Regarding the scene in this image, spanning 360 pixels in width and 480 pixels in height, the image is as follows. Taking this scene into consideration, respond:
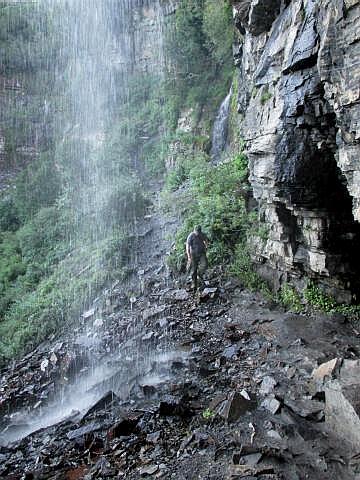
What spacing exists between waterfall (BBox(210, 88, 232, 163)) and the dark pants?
7105 mm

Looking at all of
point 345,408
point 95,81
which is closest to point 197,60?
point 95,81

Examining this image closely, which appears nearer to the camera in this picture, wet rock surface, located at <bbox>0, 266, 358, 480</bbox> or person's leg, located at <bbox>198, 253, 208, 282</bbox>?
wet rock surface, located at <bbox>0, 266, 358, 480</bbox>

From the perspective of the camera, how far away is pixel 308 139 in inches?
246

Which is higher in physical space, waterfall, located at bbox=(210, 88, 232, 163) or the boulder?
waterfall, located at bbox=(210, 88, 232, 163)

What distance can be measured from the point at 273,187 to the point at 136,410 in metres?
4.60

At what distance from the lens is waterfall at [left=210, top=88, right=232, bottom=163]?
15.9m

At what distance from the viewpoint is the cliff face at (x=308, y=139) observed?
5.04 meters

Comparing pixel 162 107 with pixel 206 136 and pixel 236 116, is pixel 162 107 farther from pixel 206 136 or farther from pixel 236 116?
pixel 236 116

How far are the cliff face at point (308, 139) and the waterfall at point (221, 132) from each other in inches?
272

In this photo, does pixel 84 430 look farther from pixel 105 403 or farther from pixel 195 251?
pixel 195 251

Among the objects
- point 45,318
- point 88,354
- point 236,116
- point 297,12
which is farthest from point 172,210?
point 297,12

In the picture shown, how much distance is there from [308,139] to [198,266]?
4.37 meters

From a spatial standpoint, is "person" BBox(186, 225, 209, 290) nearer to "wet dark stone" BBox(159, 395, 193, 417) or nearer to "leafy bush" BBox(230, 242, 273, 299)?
"leafy bush" BBox(230, 242, 273, 299)

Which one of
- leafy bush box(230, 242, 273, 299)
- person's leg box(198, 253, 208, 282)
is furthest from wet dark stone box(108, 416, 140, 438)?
person's leg box(198, 253, 208, 282)
